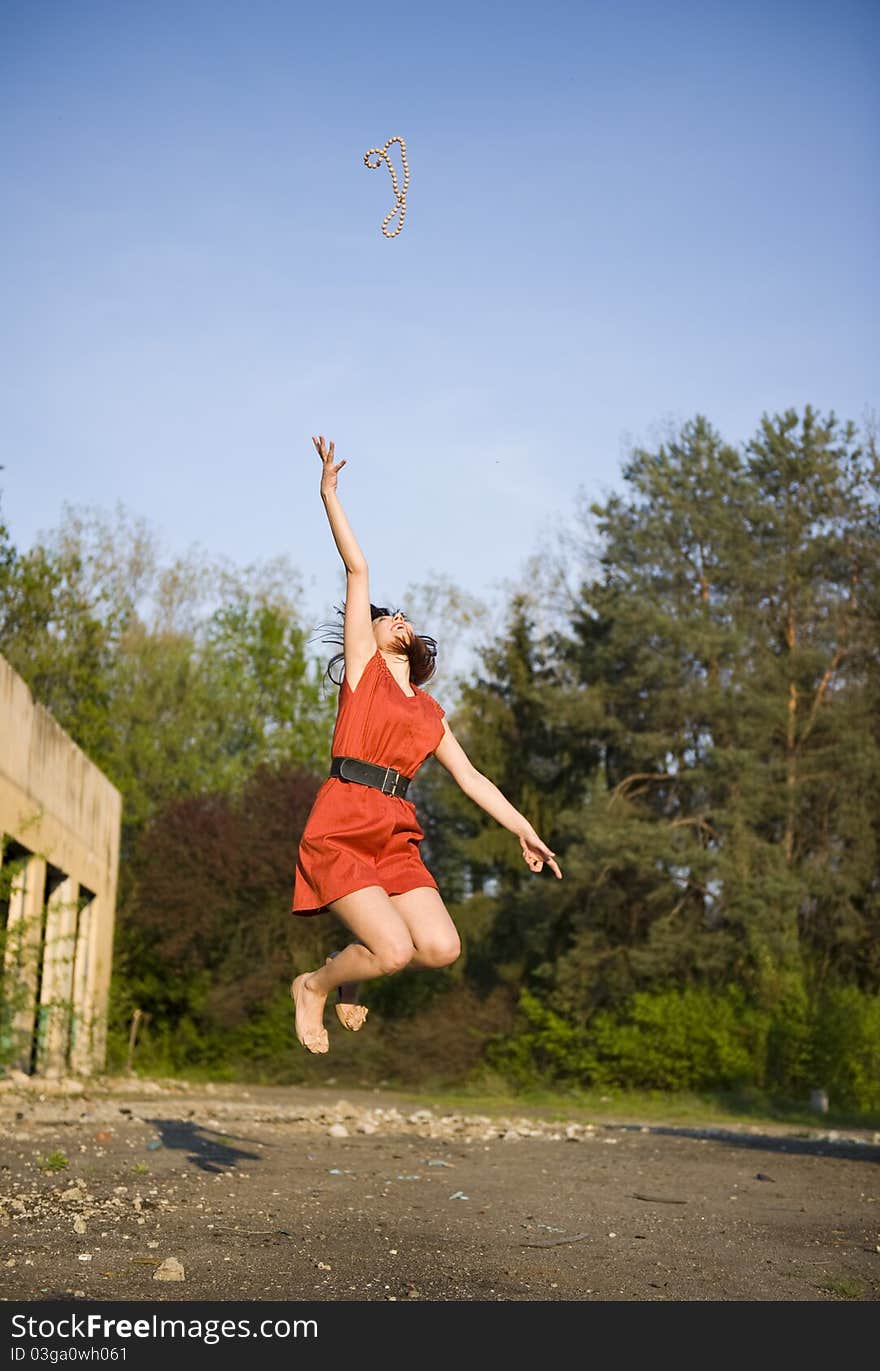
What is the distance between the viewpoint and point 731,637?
26.0 metres

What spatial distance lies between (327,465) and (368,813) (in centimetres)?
139

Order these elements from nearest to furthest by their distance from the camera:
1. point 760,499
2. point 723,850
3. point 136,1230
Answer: point 136,1230 < point 723,850 < point 760,499

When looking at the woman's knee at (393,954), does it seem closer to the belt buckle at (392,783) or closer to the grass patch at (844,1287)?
the belt buckle at (392,783)

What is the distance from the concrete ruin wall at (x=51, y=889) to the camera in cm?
1399

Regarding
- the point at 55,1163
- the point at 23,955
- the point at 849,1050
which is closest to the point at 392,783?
the point at 55,1163

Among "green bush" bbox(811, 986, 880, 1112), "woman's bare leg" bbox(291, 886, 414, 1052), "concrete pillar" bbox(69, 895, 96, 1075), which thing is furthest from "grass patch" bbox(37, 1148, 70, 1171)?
"green bush" bbox(811, 986, 880, 1112)

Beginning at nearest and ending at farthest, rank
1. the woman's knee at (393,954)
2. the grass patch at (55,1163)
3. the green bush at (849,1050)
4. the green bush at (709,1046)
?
the woman's knee at (393,954), the grass patch at (55,1163), the green bush at (849,1050), the green bush at (709,1046)

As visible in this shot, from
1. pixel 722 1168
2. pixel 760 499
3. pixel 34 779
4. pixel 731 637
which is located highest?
pixel 760 499

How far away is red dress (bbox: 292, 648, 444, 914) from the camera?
207 inches

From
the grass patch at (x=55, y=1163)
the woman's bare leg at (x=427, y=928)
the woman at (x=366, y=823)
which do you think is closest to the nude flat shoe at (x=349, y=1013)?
the woman at (x=366, y=823)

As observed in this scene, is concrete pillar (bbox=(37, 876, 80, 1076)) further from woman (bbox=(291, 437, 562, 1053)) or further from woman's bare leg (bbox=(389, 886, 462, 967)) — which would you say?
woman's bare leg (bbox=(389, 886, 462, 967))

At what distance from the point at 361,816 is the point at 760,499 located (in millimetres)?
24753

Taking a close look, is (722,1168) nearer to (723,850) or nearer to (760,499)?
(723,850)
